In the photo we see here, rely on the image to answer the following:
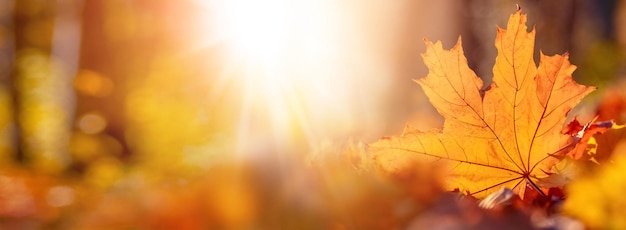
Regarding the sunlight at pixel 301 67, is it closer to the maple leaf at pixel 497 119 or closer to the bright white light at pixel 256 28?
the bright white light at pixel 256 28

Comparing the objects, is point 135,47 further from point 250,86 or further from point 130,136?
point 250,86

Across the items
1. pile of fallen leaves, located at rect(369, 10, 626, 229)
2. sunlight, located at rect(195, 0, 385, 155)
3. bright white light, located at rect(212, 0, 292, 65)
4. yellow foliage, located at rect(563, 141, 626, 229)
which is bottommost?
yellow foliage, located at rect(563, 141, 626, 229)

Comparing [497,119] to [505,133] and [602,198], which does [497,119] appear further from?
[602,198]

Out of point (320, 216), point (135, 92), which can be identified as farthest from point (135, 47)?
point (320, 216)

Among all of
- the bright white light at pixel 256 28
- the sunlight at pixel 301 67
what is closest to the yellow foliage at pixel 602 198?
the sunlight at pixel 301 67

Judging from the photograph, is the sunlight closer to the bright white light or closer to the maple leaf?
the bright white light

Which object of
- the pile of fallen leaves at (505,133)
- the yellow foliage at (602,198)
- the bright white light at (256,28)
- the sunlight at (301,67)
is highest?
the bright white light at (256,28)

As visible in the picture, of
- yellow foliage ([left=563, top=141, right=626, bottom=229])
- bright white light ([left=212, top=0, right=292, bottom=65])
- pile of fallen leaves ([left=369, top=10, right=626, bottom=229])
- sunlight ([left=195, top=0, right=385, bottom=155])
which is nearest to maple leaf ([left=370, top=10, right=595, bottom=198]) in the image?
pile of fallen leaves ([left=369, top=10, right=626, bottom=229])
